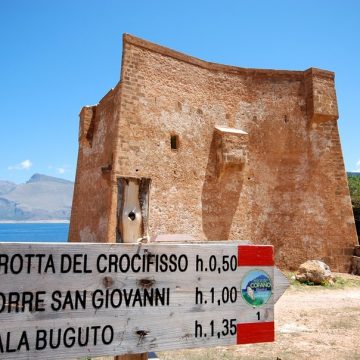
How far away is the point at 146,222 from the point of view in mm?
2688

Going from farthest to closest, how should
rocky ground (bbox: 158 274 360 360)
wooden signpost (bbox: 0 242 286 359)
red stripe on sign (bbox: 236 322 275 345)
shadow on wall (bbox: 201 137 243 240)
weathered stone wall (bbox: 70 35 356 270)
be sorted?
1. shadow on wall (bbox: 201 137 243 240)
2. weathered stone wall (bbox: 70 35 356 270)
3. rocky ground (bbox: 158 274 360 360)
4. red stripe on sign (bbox: 236 322 275 345)
5. wooden signpost (bbox: 0 242 286 359)

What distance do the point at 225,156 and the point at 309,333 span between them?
8.13 m

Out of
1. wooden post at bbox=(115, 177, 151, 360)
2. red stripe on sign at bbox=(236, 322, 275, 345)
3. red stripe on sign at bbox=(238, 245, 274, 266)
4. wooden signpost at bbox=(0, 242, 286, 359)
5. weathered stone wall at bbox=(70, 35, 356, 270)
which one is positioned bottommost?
red stripe on sign at bbox=(236, 322, 275, 345)

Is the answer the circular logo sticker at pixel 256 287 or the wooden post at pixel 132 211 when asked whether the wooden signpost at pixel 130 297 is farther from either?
the wooden post at pixel 132 211

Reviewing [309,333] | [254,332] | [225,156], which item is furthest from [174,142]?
[254,332]

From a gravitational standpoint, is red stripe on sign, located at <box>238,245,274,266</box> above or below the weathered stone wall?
below

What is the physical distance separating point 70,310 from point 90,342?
0.22 meters

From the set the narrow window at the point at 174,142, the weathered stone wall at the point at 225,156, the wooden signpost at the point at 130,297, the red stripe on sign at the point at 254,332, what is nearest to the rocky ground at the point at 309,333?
the red stripe on sign at the point at 254,332

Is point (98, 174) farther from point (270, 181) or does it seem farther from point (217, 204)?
point (270, 181)

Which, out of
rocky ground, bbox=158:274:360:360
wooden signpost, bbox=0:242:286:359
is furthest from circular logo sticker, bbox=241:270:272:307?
rocky ground, bbox=158:274:360:360

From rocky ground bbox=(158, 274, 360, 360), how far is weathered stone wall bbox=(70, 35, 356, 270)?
4.45 metres

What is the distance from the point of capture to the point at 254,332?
2463mm

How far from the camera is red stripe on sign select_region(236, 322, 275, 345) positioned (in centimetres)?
243

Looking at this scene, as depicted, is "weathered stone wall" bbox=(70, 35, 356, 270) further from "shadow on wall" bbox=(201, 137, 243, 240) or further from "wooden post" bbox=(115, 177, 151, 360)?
"wooden post" bbox=(115, 177, 151, 360)
